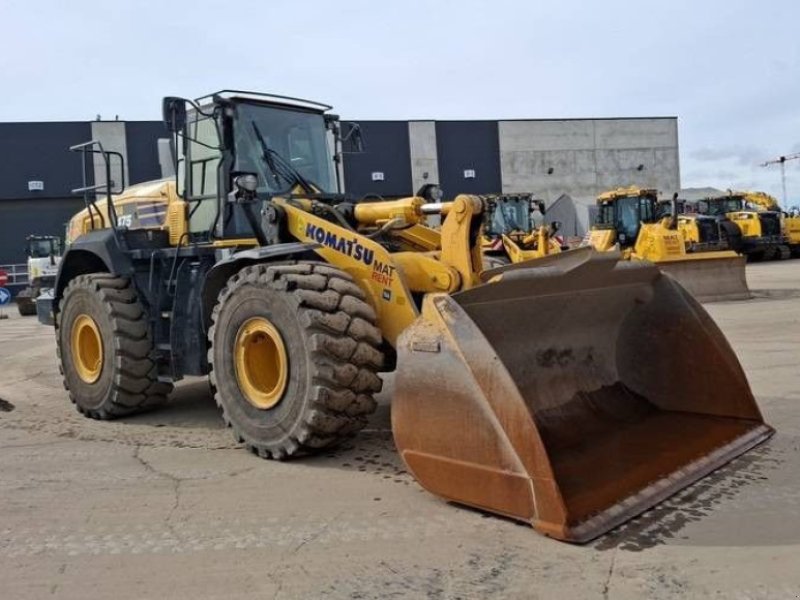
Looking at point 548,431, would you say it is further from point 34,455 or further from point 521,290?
point 34,455

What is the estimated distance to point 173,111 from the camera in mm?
5984

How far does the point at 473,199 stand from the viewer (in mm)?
4969

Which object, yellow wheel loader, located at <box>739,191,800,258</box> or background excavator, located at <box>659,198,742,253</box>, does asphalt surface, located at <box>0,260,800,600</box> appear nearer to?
background excavator, located at <box>659,198,742,253</box>

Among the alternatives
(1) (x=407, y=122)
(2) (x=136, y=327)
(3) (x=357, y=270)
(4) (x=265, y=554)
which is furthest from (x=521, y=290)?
(1) (x=407, y=122)

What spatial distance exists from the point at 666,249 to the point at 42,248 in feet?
65.6

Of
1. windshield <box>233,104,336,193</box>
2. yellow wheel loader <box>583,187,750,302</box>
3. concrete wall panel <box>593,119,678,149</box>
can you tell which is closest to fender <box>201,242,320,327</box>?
windshield <box>233,104,336,193</box>

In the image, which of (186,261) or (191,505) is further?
(186,261)

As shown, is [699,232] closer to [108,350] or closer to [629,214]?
[629,214]

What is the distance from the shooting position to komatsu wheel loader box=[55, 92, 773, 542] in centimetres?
396

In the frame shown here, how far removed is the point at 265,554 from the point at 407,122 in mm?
37163

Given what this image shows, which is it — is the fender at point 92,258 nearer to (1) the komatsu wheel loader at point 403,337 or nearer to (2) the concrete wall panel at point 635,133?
(1) the komatsu wheel loader at point 403,337

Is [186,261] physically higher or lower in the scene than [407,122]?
lower

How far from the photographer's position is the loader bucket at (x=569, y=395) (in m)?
3.77

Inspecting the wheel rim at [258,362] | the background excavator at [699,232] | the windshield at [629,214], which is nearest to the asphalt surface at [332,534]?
the wheel rim at [258,362]
